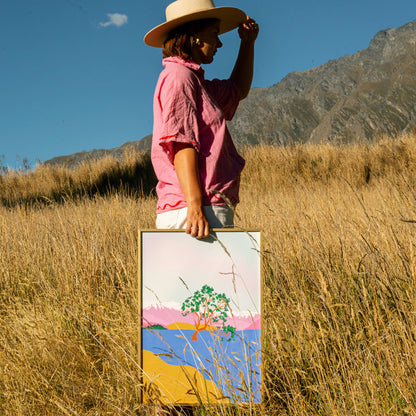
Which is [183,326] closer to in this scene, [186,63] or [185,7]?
[186,63]

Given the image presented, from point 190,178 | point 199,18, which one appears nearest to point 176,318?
point 190,178

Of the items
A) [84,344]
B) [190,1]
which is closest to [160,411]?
[84,344]

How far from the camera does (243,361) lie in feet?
4.40

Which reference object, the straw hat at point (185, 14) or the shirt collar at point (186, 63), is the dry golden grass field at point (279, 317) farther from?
the straw hat at point (185, 14)

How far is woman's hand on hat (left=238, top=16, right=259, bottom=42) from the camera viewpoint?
1.99 m

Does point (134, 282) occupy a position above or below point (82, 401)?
above

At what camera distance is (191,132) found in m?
1.45

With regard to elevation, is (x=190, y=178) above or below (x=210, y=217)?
above

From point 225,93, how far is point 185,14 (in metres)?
0.45

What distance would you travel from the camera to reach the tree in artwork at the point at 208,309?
1329 mm

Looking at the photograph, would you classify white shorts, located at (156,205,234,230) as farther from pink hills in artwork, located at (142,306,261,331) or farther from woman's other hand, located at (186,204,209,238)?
pink hills in artwork, located at (142,306,261,331)

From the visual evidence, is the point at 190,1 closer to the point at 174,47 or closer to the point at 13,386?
the point at 174,47

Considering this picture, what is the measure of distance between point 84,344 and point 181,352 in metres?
1.10

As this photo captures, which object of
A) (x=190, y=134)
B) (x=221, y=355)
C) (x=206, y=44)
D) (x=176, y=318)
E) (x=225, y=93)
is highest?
(x=206, y=44)
